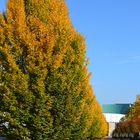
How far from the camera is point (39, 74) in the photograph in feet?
57.1

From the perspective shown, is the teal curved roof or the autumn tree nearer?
the autumn tree

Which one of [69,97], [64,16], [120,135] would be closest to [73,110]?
[69,97]

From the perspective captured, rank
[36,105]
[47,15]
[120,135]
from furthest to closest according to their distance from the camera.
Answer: [120,135] < [47,15] < [36,105]

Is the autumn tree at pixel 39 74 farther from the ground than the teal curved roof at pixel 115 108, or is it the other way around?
the teal curved roof at pixel 115 108

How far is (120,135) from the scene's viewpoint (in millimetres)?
121000

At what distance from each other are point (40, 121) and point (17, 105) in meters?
1.02

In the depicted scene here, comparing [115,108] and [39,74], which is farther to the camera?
[115,108]

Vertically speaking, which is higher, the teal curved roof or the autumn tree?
the teal curved roof

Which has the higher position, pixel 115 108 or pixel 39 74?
pixel 115 108

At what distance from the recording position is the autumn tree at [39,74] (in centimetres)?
1739

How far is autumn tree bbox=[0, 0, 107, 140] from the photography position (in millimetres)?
17391

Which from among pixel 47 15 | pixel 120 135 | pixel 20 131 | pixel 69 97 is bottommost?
pixel 20 131

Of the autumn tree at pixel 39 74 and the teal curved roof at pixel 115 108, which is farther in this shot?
the teal curved roof at pixel 115 108

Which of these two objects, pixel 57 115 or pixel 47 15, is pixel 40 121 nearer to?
pixel 57 115
